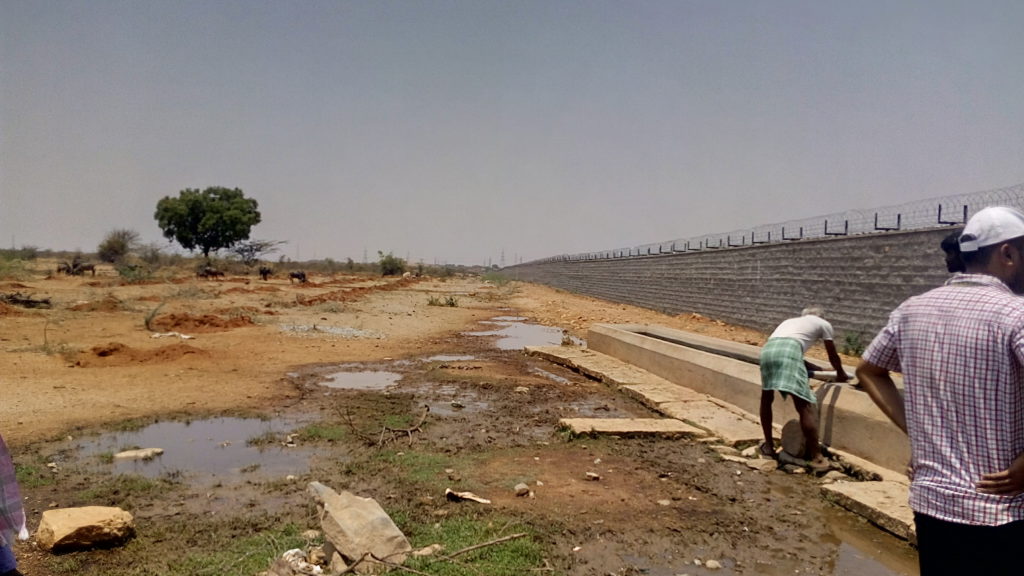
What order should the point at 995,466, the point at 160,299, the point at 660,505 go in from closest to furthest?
the point at 995,466 → the point at 660,505 → the point at 160,299

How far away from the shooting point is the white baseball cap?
224 centimetres

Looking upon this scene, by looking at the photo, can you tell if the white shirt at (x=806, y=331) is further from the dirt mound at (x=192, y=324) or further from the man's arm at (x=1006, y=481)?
the dirt mound at (x=192, y=324)

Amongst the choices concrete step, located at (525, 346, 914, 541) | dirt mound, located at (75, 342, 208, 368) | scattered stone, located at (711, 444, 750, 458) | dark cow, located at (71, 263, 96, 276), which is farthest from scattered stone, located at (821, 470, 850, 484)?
dark cow, located at (71, 263, 96, 276)

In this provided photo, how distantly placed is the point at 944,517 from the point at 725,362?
289 inches

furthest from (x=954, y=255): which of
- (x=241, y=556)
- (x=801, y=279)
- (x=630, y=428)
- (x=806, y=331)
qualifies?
(x=801, y=279)

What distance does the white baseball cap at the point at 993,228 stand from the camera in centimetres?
224

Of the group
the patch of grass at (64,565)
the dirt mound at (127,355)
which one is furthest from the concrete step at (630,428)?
the dirt mound at (127,355)

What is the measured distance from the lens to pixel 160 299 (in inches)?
963

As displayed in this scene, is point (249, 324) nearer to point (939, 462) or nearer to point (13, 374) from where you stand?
point (13, 374)

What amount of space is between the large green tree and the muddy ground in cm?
4420

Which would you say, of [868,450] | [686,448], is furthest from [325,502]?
[868,450]

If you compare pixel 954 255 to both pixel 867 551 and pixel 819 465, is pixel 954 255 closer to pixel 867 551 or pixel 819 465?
pixel 867 551

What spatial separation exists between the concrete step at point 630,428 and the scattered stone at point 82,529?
4348 mm

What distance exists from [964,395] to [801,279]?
14733 mm
